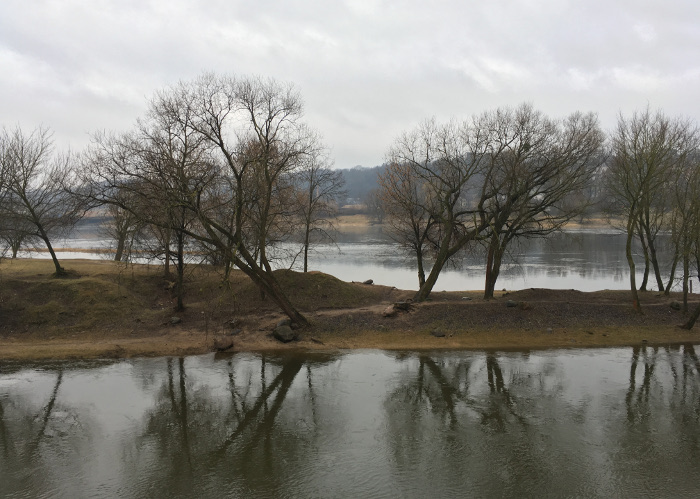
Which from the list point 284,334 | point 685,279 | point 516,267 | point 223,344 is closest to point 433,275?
point 284,334

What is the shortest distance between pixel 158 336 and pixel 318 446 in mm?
12337

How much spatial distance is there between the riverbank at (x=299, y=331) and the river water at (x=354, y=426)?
170 cm

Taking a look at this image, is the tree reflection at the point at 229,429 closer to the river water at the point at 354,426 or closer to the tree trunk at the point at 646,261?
the river water at the point at 354,426

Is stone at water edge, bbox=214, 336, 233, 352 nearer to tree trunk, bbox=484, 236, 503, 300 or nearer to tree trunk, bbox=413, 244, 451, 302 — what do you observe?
tree trunk, bbox=413, 244, 451, 302

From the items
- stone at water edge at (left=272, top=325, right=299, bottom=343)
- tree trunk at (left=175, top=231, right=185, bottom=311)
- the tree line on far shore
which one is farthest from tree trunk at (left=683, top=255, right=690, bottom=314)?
tree trunk at (left=175, top=231, right=185, bottom=311)

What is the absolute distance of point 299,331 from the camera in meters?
21.0

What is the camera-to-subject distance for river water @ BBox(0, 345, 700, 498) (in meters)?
9.31

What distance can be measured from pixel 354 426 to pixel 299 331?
367 inches

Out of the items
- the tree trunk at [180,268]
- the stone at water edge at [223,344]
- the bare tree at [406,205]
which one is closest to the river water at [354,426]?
the stone at water edge at [223,344]

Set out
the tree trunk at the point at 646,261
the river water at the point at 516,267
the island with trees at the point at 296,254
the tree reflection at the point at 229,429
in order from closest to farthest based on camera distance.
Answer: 1. the tree reflection at the point at 229,429
2. the island with trees at the point at 296,254
3. the tree trunk at the point at 646,261
4. the river water at the point at 516,267

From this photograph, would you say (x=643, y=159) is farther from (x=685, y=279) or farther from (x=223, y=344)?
(x=223, y=344)

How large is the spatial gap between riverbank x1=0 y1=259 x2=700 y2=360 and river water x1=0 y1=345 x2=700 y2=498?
→ 1.70 m

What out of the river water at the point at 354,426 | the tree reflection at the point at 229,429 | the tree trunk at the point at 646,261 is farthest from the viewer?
the tree trunk at the point at 646,261

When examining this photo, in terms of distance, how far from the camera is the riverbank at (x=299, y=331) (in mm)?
19781
